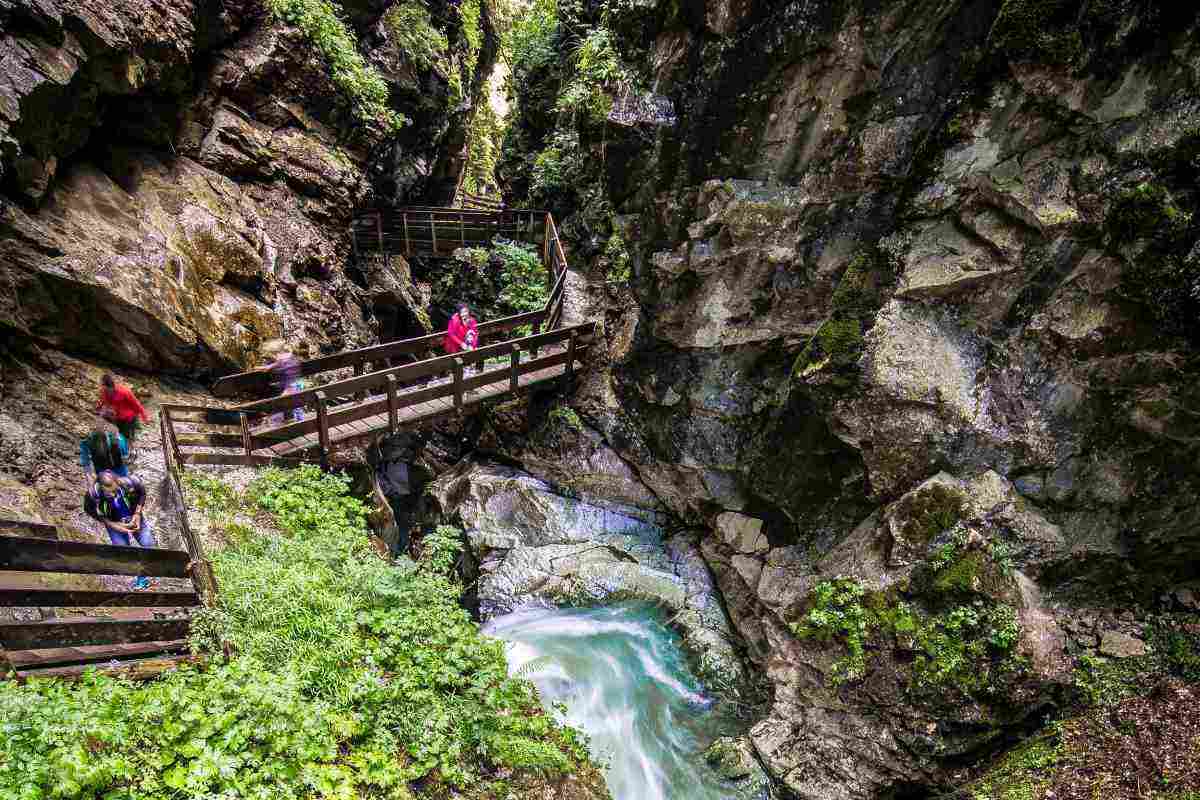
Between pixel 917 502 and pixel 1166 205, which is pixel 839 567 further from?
pixel 1166 205

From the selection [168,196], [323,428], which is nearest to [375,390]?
[323,428]

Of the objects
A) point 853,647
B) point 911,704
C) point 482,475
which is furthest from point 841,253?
point 482,475

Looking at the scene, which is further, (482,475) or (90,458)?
(482,475)

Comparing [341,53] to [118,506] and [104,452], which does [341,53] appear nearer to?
[104,452]

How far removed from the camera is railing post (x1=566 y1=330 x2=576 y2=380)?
38.8 ft

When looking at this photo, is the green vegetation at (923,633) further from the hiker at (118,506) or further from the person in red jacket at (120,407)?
the person in red jacket at (120,407)

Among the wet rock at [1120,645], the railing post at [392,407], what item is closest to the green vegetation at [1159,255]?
the wet rock at [1120,645]

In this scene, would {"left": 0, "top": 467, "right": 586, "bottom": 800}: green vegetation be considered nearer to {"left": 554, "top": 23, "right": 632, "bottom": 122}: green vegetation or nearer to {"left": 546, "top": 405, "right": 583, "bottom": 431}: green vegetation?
{"left": 546, "top": 405, "right": 583, "bottom": 431}: green vegetation

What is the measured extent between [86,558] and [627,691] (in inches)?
270

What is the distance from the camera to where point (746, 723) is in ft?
25.7

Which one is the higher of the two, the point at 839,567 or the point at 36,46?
the point at 36,46

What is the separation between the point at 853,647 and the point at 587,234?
35.9 ft

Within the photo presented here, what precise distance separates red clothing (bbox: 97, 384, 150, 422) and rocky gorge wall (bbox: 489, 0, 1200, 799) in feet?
28.9

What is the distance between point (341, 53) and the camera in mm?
12781
